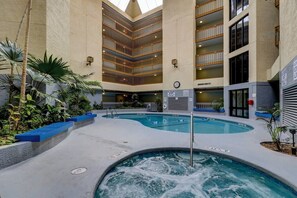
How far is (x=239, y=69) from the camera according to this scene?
11523 millimetres

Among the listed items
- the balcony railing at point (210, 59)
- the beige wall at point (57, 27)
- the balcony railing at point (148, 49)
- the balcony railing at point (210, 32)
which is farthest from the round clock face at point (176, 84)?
the beige wall at point (57, 27)

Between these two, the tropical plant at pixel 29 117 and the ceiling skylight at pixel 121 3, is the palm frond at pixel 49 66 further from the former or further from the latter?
the ceiling skylight at pixel 121 3

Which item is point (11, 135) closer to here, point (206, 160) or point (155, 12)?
point (206, 160)

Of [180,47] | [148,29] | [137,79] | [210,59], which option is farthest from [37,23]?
[148,29]

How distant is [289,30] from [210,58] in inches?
362

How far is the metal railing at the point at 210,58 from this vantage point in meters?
14.3

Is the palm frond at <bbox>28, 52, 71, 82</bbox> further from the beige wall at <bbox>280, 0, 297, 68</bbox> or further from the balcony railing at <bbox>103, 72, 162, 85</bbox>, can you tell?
the balcony railing at <bbox>103, 72, 162, 85</bbox>

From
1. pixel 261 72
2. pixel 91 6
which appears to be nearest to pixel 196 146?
pixel 261 72

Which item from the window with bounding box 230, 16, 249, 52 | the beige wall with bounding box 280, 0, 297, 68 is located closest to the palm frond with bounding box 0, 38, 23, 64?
the beige wall with bounding box 280, 0, 297, 68

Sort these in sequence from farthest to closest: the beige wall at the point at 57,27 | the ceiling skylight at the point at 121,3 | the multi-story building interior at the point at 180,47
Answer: the ceiling skylight at the point at 121,3
the multi-story building interior at the point at 180,47
the beige wall at the point at 57,27

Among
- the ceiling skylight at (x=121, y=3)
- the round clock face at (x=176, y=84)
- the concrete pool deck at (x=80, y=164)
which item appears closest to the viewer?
the concrete pool deck at (x=80, y=164)

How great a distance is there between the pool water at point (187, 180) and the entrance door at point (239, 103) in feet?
30.1

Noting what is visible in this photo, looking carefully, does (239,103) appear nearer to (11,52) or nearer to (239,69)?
(239,69)

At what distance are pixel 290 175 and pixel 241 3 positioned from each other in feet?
44.1
